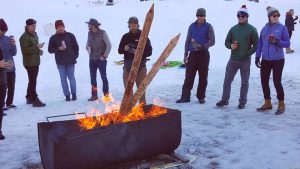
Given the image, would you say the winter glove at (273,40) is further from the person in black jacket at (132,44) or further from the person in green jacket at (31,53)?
the person in green jacket at (31,53)

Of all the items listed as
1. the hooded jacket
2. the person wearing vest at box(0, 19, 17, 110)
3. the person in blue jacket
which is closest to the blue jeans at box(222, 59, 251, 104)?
the person in blue jacket

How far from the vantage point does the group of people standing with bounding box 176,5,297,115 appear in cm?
838

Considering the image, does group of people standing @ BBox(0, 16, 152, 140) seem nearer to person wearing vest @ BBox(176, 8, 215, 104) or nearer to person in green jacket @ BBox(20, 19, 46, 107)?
person in green jacket @ BBox(20, 19, 46, 107)

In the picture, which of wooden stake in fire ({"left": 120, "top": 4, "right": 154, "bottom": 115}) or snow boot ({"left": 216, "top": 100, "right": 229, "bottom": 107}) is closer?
wooden stake in fire ({"left": 120, "top": 4, "right": 154, "bottom": 115})

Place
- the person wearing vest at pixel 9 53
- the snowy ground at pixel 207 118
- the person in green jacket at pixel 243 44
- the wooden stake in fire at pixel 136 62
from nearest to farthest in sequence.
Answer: the wooden stake in fire at pixel 136 62
the snowy ground at pixel 207 118
the person in green jacket at pixel 243 44
the person wearing vest at pixel 9 53

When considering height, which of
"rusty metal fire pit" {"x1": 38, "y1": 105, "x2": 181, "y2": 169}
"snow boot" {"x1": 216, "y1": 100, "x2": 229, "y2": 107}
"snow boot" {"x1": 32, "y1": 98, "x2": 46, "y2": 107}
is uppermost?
"rusty metal fire pit" {"x1": 38, "y1": 105, "x2": 181, "y2": 169}

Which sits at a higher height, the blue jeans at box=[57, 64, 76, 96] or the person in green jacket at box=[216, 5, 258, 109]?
the person in green jacket at box=[216, 5, 258, 109]

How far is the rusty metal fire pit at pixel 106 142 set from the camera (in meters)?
5.07

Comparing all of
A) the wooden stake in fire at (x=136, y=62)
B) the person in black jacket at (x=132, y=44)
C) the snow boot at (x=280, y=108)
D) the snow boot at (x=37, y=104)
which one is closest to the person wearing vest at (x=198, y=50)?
the person in black jacket at (x=132, y=44)

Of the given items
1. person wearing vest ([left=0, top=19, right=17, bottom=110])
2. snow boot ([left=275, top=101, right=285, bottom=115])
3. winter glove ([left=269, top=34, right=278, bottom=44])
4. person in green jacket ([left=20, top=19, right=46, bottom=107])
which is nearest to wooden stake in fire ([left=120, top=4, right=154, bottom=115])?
winter glove ([left=269, top=34, right=278, bottom=44])

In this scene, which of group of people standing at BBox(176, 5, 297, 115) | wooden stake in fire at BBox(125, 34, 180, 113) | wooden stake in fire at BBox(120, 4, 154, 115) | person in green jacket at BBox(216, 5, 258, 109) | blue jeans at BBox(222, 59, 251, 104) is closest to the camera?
wooden stake in fire at BBox(120, 4, 154, 115)

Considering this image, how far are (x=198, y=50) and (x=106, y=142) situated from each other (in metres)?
5.10

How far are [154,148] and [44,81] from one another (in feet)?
30.1

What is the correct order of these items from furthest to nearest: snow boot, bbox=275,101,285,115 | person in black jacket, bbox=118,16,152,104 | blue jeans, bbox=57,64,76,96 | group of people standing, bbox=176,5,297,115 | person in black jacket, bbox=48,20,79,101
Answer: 1. blue jeans, bbox=57,64,76,96
2. person in black jacket, bbox=48,20,79,101
3. person in black jacket, bbox=118,16,152,104
4. snow boot, bbox=275,101,285,115
5. group of people standing, bbox=176,5,297,115
